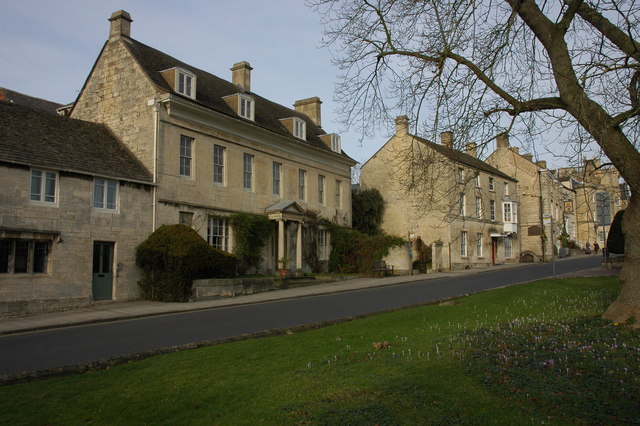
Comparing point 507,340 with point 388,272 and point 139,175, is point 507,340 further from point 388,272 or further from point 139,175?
point 388,272

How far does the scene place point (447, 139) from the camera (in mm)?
10148

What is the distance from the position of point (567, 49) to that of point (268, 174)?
2255 cm

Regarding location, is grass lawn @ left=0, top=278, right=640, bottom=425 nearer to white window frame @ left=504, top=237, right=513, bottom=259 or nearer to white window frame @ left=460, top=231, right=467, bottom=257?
white window frame @ left=460, top=231, right=467, bottom=257

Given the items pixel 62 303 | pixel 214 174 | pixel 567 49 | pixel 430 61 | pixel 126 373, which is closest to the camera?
pixel 126 373

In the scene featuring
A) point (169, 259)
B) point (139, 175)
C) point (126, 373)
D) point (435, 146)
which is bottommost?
point (126, 373)

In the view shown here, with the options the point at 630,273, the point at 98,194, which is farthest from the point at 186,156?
the point at 630,273

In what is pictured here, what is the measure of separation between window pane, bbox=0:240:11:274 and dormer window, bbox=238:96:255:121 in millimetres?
14379

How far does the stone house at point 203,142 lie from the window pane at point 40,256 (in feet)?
16.3

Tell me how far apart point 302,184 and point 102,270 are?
612 inches

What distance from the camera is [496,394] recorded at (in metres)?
5.94

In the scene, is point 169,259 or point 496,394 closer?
point 496,394

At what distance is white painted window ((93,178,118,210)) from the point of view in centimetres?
2088

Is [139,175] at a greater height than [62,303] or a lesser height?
greater

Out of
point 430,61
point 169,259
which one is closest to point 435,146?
point 430,61
